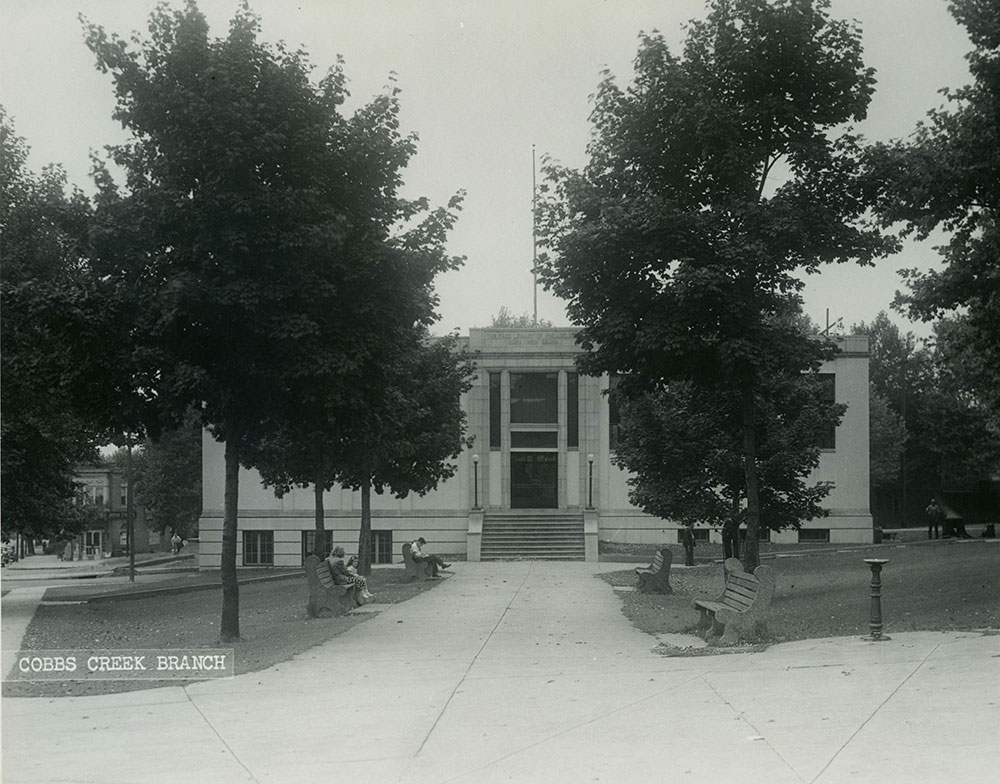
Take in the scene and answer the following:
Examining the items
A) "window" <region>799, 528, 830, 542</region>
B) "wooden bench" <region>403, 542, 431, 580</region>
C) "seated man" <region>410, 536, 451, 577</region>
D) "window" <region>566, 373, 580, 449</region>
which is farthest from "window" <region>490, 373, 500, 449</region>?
"wooden bench" <region>403, 542, 431, 580</region>

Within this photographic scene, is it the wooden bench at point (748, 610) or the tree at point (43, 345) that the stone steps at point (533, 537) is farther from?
the wooden bench at point (748, 610)

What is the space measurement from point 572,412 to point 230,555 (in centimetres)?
2885

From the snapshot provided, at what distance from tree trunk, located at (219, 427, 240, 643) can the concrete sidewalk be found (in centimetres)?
245

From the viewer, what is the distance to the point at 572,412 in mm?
42531

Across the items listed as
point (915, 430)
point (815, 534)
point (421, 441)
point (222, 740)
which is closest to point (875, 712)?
point (222, 740)

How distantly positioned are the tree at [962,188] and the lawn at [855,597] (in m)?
4.00

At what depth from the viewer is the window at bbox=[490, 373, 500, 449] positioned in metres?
42.6

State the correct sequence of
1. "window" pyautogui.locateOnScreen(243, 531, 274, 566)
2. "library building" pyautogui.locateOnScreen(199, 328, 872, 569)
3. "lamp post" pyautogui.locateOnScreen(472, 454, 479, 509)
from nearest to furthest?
"lamp post" pyautogui.locateOnScreen(472, 454, 479, 509), "library building" pyautogui.locateOnScreen(199, 328, 872, 569), "window" pyautogui.locateOnScreen(243, 531, 274, 566)

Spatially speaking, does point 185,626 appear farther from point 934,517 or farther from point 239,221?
point 934,517

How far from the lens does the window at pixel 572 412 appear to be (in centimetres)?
4244

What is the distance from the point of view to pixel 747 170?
1645cm

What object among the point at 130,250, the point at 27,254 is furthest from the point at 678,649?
the point at 27,254

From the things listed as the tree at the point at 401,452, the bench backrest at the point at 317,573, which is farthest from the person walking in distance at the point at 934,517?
the bench backrest at the point at 317,573

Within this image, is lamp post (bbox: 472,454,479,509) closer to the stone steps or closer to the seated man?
the stone steps
